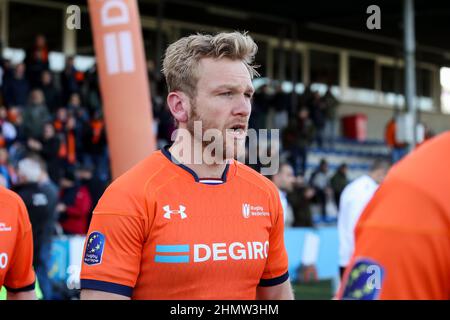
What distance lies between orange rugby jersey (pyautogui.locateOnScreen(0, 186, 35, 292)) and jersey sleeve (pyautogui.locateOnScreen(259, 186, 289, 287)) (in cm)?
117

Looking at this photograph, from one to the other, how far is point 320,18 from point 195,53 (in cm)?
1983

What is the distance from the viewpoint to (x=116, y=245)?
2.55 m

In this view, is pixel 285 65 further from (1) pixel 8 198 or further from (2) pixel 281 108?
(1) pixel 8 198

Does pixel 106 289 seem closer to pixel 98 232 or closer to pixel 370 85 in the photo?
pixel 98 232

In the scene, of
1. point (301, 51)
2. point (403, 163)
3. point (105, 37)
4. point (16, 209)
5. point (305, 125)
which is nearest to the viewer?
point (403, 163)

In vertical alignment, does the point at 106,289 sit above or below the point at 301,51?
below

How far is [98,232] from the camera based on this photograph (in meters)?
2.59

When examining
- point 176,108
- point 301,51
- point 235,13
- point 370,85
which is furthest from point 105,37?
point 370,85

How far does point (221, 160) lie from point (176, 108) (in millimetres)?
255

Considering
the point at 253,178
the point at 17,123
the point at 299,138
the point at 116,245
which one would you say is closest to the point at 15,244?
the point at 116,245

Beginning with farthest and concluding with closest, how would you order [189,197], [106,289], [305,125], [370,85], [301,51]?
[370,85]
[301,51]
[305,125]
[189,197]
[106,289]

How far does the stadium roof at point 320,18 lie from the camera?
2027 centimetres

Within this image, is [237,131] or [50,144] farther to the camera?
[50,144]

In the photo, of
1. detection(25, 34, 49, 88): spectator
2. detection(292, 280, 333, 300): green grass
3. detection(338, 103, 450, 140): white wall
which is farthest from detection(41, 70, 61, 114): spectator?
detection(338, 103, 450, 140): white wall
